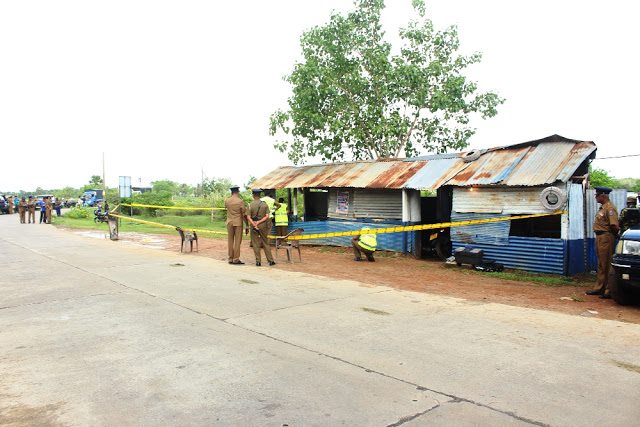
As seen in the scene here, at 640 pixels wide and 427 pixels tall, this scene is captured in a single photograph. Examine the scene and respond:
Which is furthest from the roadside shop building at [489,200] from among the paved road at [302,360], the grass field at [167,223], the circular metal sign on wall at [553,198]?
the grass field at [167,223]

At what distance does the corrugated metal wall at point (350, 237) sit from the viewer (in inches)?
555

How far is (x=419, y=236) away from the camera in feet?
45.2

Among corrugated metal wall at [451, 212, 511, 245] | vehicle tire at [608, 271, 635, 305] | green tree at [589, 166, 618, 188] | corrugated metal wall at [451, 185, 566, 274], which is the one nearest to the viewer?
vehicle tire at [608, 271, 635, 305]

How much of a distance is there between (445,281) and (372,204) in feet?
18.6

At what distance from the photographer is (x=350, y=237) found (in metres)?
15.5

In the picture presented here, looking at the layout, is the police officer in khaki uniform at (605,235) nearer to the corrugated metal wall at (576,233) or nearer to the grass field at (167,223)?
the corrugated metal wall at (576,233)

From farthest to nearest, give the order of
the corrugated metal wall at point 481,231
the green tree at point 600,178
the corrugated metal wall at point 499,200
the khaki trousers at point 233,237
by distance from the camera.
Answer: the green tree at point 600,178
the khaki trousers at point 233,237
the corrugated metal wall at point 481,231
the corrugated metal wall at point 499,200

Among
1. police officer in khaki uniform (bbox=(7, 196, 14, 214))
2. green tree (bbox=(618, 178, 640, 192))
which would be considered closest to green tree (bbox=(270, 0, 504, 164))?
green tree (bbox=(618, 178, 640, 192))

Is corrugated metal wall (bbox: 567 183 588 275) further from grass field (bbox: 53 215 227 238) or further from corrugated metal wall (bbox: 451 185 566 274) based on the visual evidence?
grass field (bbox: 53 215 227 238)

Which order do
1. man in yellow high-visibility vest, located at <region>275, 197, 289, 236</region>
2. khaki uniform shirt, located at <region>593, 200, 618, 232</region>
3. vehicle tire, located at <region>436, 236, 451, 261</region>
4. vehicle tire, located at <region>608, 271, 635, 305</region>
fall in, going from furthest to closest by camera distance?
man in yellow high-visibility vest, located at <region>275, 197, 289, 236</region>
vehicle tire, located at <region>436, 236, 451, 261</region>
khaki uniform shirt, located at <region>593, 200, 618, 232</region>
vehicle tire, located at <region>608, 271, 635, 305</region>

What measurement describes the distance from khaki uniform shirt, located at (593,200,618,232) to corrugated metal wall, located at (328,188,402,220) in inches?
268

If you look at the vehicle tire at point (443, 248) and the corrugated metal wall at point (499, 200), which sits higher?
the corrugated metal wall at point (499, 200)

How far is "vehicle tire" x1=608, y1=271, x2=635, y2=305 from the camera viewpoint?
750 cm

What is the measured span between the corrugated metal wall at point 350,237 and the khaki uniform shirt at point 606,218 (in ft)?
19.8
